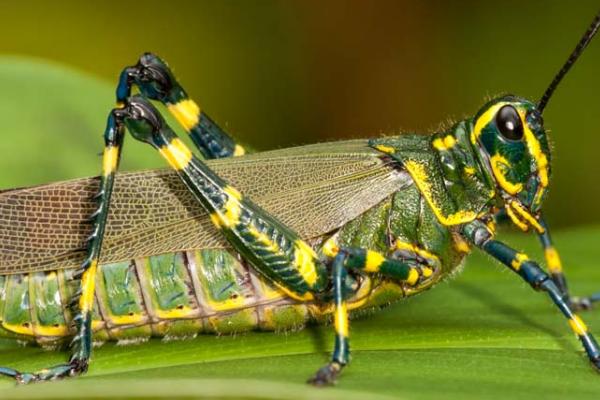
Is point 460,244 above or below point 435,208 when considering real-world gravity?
below

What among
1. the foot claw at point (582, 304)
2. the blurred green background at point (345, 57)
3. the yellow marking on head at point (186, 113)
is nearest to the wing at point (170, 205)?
the yellow marking on head at point (186, 113)

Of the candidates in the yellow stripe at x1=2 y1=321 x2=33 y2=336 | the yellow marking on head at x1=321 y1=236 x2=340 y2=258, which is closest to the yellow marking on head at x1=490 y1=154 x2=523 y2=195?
the yellow marking on head at x1=321 y1=236 x2=340 y2=258

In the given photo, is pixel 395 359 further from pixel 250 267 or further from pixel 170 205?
pixel 170 205

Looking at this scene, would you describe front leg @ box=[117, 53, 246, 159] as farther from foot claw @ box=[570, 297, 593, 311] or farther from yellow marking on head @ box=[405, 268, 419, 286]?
foot claw @ box=[570, 297, 593, 311]

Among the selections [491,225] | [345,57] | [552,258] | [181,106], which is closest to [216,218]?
[181,106]

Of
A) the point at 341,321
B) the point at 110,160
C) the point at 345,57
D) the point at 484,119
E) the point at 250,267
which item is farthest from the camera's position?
the point at 345,57

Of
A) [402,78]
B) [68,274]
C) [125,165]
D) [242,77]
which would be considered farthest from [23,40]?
[68,274]
